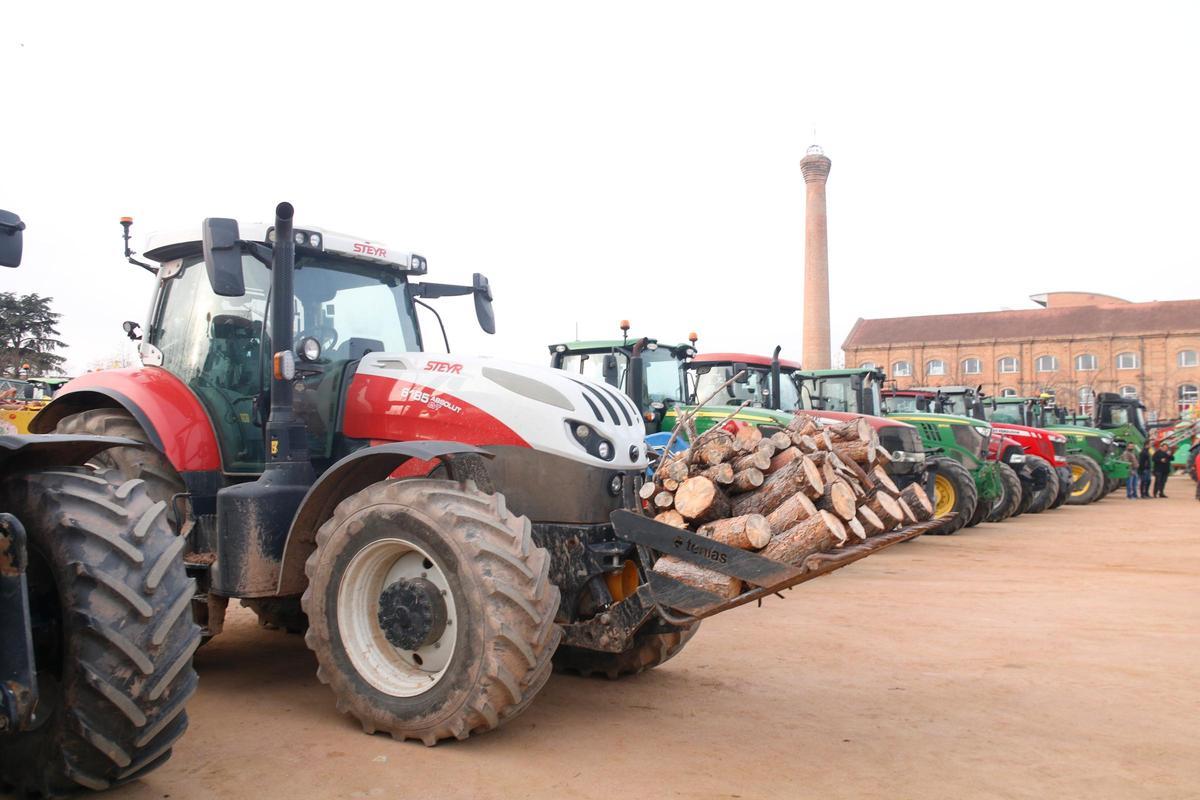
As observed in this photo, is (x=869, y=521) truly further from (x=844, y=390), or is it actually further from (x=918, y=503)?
(x=844, y=390)

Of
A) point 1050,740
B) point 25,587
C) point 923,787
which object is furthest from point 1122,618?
point 25,587

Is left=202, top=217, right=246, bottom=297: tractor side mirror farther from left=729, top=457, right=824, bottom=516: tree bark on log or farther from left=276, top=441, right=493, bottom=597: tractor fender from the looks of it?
left=729, top=457, right=824, bottom=516: tree bark on log

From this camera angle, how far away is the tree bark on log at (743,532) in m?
4.50

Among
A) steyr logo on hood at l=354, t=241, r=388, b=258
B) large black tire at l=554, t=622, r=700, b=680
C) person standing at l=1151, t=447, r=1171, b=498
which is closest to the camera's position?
large black tire at l=554, t=622, r=700, b=680

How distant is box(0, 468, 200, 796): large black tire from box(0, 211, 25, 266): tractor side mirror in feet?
2.61

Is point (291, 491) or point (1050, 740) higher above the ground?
point (291, 491)

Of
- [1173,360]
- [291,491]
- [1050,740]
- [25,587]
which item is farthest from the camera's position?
[1173,360]

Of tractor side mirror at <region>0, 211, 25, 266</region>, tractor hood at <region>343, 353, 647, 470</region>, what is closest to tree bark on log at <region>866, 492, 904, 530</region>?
tractor hood at <region>343, 353, 647, 470</region>

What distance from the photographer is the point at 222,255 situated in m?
4.80

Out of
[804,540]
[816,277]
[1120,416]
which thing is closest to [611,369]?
[804,540]

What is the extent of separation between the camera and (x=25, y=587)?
3.05 meters

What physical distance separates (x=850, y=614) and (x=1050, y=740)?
10.9 feet

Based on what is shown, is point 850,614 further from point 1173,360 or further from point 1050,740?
point 1173,360

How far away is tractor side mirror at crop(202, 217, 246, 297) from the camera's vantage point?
15.6 ft
